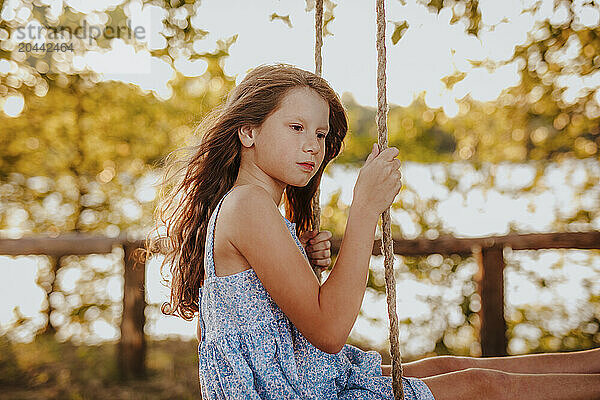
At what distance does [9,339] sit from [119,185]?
1.07 meters

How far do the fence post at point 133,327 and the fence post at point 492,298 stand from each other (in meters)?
1.79

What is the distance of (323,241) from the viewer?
1706 millimetres

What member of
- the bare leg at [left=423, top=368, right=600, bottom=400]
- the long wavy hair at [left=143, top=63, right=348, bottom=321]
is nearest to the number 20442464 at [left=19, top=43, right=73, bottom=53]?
the long wavy hair at [left=143, top=63, right=348, bottom=321]

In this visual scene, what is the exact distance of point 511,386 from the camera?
1.45 metres

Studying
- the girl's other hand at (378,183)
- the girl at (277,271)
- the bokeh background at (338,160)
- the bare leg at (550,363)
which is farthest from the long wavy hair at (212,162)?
the bokeh background at (338,160)

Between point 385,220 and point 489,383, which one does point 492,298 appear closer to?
point 489,383

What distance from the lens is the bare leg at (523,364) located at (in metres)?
1.63

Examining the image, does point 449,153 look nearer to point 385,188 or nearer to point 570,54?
point 570,54

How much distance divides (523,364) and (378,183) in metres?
0.67

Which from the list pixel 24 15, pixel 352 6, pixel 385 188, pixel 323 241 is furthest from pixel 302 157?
pixel 24 15

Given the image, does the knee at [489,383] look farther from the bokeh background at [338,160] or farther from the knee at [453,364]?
the bokeh background at [338,160]

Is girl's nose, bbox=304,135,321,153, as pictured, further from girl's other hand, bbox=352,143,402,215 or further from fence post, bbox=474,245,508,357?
fence post, bbox=474,245,508,357

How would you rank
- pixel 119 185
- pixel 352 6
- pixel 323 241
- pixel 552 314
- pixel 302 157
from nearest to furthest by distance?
pixel 302 157
pixel 323 241
pixel 352 6
pixel 552 314
pixel 119 185

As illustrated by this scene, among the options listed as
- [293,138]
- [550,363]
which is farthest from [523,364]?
[293,138]
